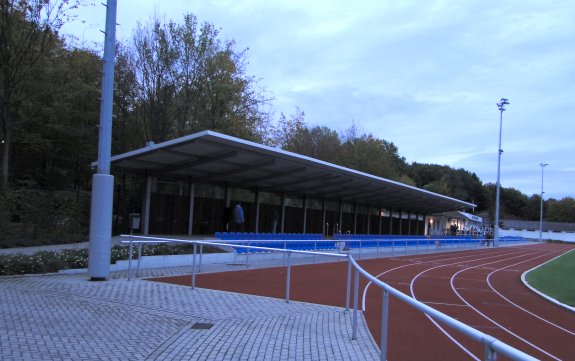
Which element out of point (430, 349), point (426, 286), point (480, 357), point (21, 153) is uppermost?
point (21, 153)

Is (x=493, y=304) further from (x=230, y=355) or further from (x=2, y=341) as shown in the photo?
(x=2, y=341)

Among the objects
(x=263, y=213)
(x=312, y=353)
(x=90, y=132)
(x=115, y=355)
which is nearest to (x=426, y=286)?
(x=312, y=353)

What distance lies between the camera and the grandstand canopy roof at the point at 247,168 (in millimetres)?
20953

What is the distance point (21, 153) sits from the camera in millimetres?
33125

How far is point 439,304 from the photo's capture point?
39.4 ft

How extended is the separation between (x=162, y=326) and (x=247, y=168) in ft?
58.4

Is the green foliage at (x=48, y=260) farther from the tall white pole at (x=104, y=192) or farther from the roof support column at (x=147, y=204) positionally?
the roof support column at (x=147, y=204)

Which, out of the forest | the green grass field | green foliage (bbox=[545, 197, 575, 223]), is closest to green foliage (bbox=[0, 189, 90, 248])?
the forest

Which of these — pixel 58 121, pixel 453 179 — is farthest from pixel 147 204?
pixel 453 179

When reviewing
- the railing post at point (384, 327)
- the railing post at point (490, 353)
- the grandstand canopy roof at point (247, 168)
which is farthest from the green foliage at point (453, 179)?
the railing post at point (490, 353)

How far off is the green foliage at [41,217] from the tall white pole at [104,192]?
869 cm

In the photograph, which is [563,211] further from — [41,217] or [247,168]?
[41,217]

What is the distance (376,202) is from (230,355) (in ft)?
128

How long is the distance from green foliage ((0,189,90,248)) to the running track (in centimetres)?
963
